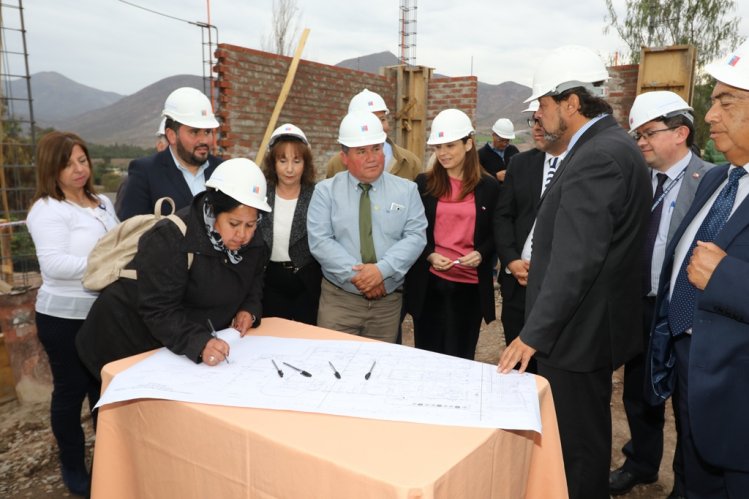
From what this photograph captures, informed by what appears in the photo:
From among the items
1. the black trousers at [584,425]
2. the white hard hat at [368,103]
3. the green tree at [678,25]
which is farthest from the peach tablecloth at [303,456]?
the green tree at [678,25]

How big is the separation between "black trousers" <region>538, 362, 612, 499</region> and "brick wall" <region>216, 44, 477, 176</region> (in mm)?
5031

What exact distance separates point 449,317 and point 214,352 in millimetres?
1787

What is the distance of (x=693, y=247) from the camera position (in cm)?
198

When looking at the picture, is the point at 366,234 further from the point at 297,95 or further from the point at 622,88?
the point at 622,88

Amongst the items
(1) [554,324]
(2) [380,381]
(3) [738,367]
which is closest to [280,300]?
(2) [380,381]

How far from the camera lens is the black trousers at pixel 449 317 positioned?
10.9 ft

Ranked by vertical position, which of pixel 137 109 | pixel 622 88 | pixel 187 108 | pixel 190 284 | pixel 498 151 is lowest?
pixel 190 284

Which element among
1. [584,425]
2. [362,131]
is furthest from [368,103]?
[584,425]

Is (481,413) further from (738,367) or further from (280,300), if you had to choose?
(280,300)

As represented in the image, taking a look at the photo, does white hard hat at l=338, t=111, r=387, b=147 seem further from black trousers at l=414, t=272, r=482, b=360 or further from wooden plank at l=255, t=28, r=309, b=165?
wooden plank at l=255, t=28, r=309, b=165

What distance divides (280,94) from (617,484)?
565 cm

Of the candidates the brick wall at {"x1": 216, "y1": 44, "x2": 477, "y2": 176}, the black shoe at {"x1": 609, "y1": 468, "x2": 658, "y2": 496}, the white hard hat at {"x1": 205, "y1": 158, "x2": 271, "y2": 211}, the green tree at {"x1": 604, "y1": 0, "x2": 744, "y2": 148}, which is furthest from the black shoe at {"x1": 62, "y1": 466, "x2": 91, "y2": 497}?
the green tree at {"x1": 604, "y1": 0, "x2": 744, "y2": 148}

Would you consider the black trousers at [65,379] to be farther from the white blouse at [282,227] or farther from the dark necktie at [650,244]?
the dark necktie at [650,244]

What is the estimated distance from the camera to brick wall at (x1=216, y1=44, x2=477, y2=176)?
6.21m
